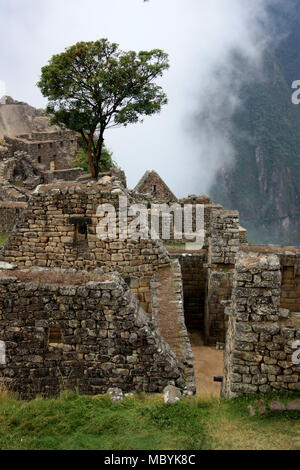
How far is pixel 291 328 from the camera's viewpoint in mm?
5547

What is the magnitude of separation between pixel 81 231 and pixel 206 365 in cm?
479

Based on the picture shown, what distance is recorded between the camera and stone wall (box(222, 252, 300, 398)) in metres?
5.59

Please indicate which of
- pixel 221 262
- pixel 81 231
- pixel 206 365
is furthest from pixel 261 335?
pixel 221 262

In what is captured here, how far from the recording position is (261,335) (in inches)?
221

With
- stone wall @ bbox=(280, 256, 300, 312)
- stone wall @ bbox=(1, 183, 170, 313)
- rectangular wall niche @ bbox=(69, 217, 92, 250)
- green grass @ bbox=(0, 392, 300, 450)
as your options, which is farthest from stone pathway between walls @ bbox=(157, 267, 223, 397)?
stone wall @ bbox=(280, 256, 300, 312)

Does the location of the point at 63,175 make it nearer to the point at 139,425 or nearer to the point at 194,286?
the point at 194,286

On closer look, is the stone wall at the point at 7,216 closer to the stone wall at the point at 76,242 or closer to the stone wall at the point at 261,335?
the stone wall at the point at 76,242

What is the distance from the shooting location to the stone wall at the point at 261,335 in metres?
5.59

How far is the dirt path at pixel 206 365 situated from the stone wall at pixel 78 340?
344 cm

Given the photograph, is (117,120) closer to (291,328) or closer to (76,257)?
(76,257)

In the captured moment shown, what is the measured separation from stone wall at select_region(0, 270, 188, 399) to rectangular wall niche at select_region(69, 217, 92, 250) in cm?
335

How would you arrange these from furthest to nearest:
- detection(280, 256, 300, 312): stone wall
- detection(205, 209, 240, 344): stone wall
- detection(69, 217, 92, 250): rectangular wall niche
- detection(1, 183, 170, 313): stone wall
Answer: detection(205, 209, 240, 344): stone wall < detection(280, 256, 300, 312): stone wall < detection(69, 217, 92, 250): rectangular wall niche < detection(1, 183, 170, 313): stone wall

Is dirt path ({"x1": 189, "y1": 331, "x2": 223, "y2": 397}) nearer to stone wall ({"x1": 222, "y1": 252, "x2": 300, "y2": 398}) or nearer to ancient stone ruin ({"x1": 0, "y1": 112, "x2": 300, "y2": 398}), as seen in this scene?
ancient stone ruin ({"x1": 0, "y1": 112, "x2": 300, "y2": 398})

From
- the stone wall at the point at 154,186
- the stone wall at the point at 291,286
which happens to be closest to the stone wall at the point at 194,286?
the stone wall at the point at 291,286
